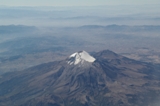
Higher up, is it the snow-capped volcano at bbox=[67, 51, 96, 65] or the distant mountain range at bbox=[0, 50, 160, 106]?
the snow-capped volcano at bbox=[67, 51, 96, 65]

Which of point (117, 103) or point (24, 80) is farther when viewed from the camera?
point (24, 80)

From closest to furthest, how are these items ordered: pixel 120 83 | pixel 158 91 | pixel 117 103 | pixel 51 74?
pixel 117 103 < pixel 158 91 < pixel 120 83 < pixel 51 74

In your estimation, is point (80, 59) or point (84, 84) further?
point (80, 59)

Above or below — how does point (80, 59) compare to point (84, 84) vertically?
above

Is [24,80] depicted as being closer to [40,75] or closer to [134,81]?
[40,75]

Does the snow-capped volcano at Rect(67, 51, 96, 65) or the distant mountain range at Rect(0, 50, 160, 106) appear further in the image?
the snow-capped volcano at Rect(67, 51, 96, 65)

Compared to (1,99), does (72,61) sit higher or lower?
higher

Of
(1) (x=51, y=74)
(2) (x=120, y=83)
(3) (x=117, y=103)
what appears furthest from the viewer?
(1) (x=51, y=74)

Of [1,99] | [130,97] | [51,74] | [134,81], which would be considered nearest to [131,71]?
[134,81]
